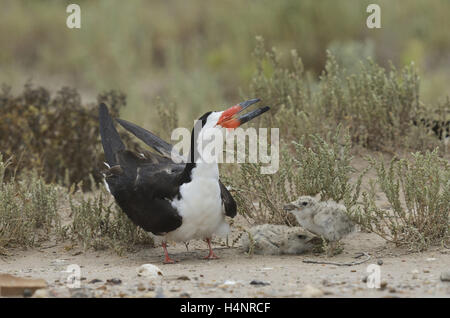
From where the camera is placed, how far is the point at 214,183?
484cm

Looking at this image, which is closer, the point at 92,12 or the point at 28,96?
the point at 28,96

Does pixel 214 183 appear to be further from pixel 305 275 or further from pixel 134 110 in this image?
pixel 134 110

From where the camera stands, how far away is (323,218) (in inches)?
189

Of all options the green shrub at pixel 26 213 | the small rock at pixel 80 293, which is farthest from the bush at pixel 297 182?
the small rock at pixel 80 293

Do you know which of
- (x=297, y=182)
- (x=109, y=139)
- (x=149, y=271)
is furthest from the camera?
(x=109, y=139)

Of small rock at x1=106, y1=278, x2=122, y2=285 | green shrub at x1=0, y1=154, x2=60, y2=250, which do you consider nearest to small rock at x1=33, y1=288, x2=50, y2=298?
small rock at x1=106, y1=278, x2=122, y2=285

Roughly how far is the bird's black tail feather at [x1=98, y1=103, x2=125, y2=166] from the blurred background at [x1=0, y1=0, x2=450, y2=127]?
3.90 m

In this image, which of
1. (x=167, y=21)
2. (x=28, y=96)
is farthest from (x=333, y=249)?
(x=167, y=21)

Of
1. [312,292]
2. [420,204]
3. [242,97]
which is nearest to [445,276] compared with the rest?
[312,292]

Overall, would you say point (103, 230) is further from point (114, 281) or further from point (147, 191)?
point (114, 281)

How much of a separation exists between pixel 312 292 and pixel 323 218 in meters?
1.00

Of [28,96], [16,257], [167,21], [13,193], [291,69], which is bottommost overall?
[16,257]

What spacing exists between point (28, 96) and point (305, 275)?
4110 millimetres

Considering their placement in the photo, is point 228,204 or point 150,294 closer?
point 150,294
